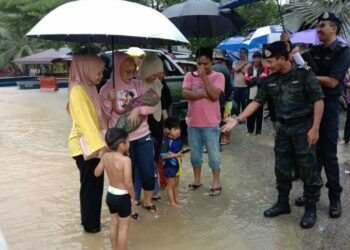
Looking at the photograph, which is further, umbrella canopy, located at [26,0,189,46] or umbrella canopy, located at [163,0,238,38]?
umbrella canopy, located at [163,0,238,38]

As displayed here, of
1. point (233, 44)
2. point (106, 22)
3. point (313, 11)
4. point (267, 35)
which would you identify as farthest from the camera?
point (233, 44)

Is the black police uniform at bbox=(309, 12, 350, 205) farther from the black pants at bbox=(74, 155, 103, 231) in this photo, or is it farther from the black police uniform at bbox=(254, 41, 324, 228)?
the black pants at bbox=(74, 155, 103, 231)

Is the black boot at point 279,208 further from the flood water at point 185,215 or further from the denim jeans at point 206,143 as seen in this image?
the denim jeans at point 206,143

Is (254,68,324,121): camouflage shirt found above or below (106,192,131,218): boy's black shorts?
above

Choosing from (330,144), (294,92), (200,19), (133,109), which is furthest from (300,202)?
(200,19)

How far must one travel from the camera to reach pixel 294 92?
13.4 feet

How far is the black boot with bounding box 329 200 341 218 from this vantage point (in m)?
4.39

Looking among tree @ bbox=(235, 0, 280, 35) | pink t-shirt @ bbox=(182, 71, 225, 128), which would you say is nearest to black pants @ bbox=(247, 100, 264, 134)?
pink t-shirt @ bbox=(182, 71, 225, 128)

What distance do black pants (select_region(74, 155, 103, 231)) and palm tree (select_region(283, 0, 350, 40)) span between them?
192 inches

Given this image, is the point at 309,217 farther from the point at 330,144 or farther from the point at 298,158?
the point at 330,144

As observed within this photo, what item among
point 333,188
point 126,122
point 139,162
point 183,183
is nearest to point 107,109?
point 126,122

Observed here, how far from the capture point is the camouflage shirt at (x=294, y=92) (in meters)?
3.97

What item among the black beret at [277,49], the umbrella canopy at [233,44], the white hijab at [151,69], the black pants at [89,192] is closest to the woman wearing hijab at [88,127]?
the black pants at [89,192]

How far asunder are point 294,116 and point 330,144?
1.79 ft
